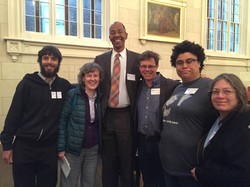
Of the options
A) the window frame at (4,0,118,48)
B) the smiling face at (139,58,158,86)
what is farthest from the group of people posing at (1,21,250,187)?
the window frame at (4,0,118,48)

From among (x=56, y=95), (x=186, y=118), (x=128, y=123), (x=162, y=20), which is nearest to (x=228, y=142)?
(x=186, y=118)

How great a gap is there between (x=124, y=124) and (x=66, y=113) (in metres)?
0.67

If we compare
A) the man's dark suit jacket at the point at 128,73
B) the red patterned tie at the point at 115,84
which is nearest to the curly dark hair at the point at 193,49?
the man's dark suit jacket at the point at 128,73

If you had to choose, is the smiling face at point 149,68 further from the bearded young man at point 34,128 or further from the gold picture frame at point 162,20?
the gold picture frame at point 162,20

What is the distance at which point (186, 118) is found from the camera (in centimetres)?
207

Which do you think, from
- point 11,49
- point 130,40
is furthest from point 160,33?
point 11,49

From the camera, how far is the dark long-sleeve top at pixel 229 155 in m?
1.55

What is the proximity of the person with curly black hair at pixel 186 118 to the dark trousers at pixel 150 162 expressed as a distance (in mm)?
338

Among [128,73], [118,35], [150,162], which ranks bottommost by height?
[150,162]

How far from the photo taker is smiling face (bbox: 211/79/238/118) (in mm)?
1723

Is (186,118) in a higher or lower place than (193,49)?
lower

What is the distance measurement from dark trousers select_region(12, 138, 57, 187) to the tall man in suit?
0.61 m

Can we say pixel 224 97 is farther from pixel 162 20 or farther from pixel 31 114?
pixel 162 20

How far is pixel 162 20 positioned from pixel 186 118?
6.47 m
